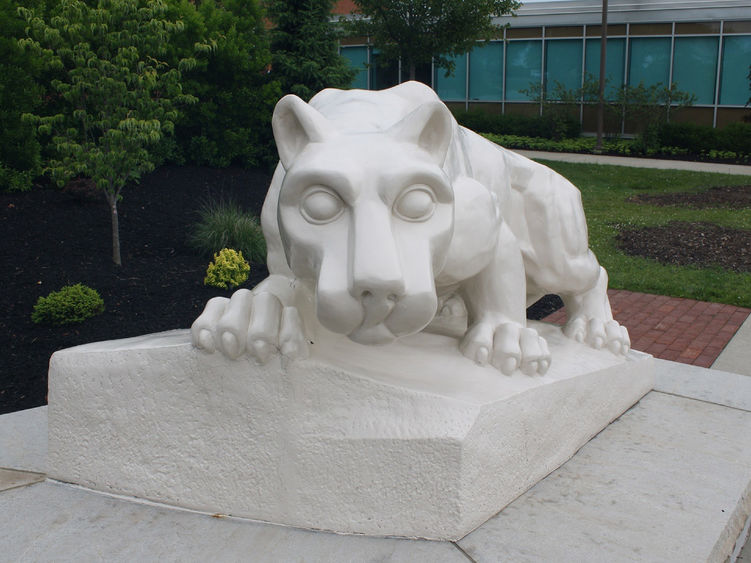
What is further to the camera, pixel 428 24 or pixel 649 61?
pixel 649 61

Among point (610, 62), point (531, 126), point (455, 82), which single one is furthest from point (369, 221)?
point (455, 82)

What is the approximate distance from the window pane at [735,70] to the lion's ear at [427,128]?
1994 centimetres

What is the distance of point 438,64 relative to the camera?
19047 mm

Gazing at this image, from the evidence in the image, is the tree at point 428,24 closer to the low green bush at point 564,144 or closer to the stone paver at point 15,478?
the low green bush at point 564,144

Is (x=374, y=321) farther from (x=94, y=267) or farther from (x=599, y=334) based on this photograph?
(x=94, y=267)

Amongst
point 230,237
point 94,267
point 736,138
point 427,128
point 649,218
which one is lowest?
point 649,218

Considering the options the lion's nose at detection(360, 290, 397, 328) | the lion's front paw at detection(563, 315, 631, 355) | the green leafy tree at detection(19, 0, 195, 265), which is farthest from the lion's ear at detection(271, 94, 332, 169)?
the green leafy tree at detection(19, 0, 195, 265)

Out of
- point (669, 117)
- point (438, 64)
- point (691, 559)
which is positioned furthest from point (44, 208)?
point (669, 117)

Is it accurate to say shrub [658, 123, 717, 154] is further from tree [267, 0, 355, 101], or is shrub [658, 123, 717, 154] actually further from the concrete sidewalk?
tree [267, 0, 355, 101]

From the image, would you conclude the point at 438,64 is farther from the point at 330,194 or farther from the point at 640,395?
the point at 330,194

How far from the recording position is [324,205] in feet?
7.38

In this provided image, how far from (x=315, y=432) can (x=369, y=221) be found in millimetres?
978

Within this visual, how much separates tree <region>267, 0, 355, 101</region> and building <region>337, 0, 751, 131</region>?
725 centimetres

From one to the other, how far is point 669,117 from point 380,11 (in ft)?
26.4
